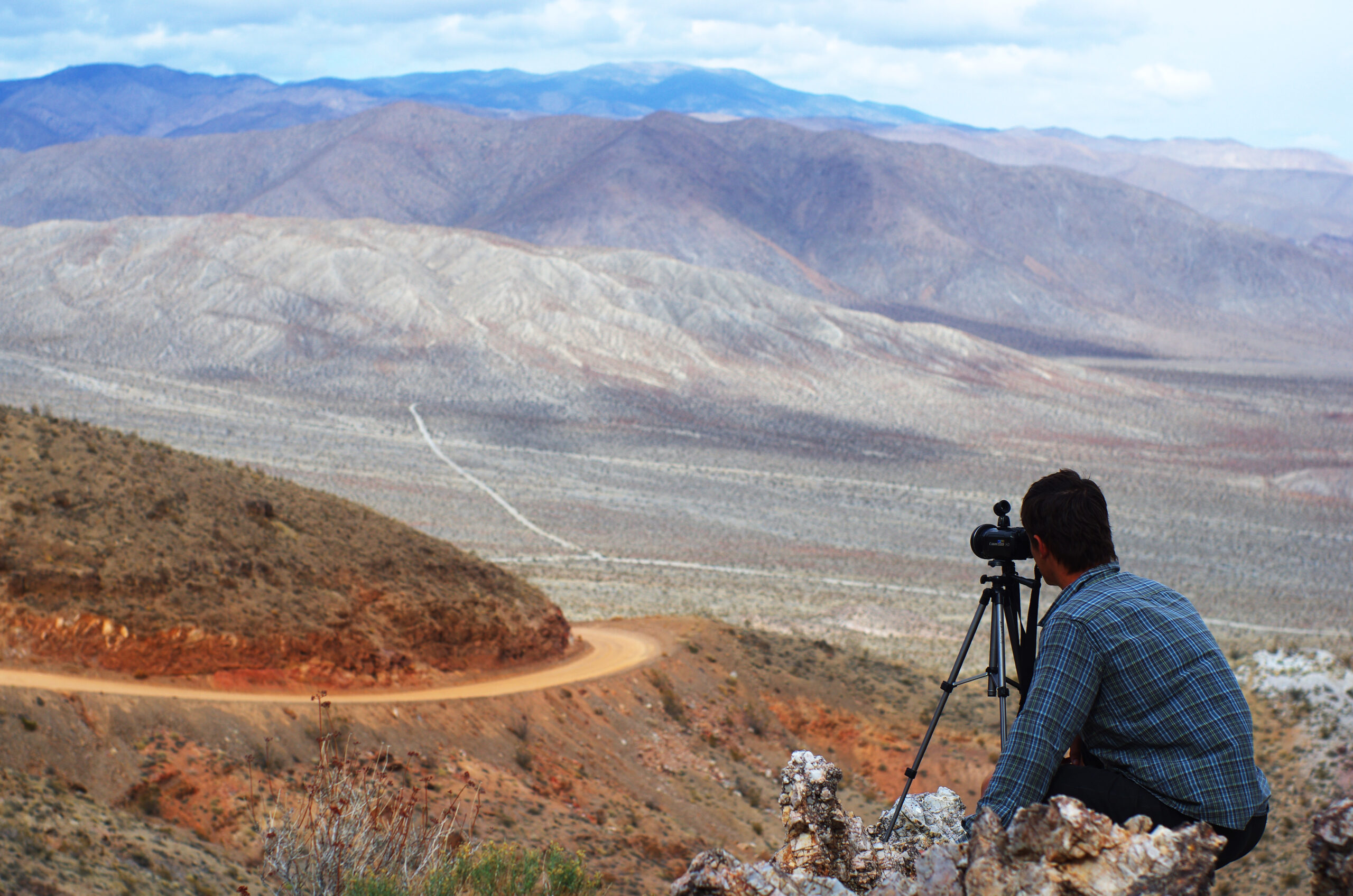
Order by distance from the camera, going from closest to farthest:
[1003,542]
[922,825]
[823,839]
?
[1003,542], [823,839], [922,825]

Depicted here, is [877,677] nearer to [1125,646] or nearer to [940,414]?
[1125,646]

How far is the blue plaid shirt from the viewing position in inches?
129

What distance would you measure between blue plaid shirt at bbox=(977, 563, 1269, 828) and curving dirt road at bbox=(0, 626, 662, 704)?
9.41 metres

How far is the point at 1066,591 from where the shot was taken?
3.52 metres

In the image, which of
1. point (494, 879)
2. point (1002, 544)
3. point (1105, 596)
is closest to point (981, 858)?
point (1105, 596)

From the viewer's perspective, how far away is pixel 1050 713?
329 cm

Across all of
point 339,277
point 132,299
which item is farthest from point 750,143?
point 132,299

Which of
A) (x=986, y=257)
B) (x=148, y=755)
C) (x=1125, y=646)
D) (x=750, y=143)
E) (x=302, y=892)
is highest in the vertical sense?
(x=750, y=143)

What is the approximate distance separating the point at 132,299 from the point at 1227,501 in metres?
73.5

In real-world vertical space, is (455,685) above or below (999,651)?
below

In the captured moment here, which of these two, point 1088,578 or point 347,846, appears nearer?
point 1088,578

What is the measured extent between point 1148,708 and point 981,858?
68 cm

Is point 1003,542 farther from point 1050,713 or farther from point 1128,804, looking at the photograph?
point 1128,804

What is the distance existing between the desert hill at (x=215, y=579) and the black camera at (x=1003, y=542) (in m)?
11.1
